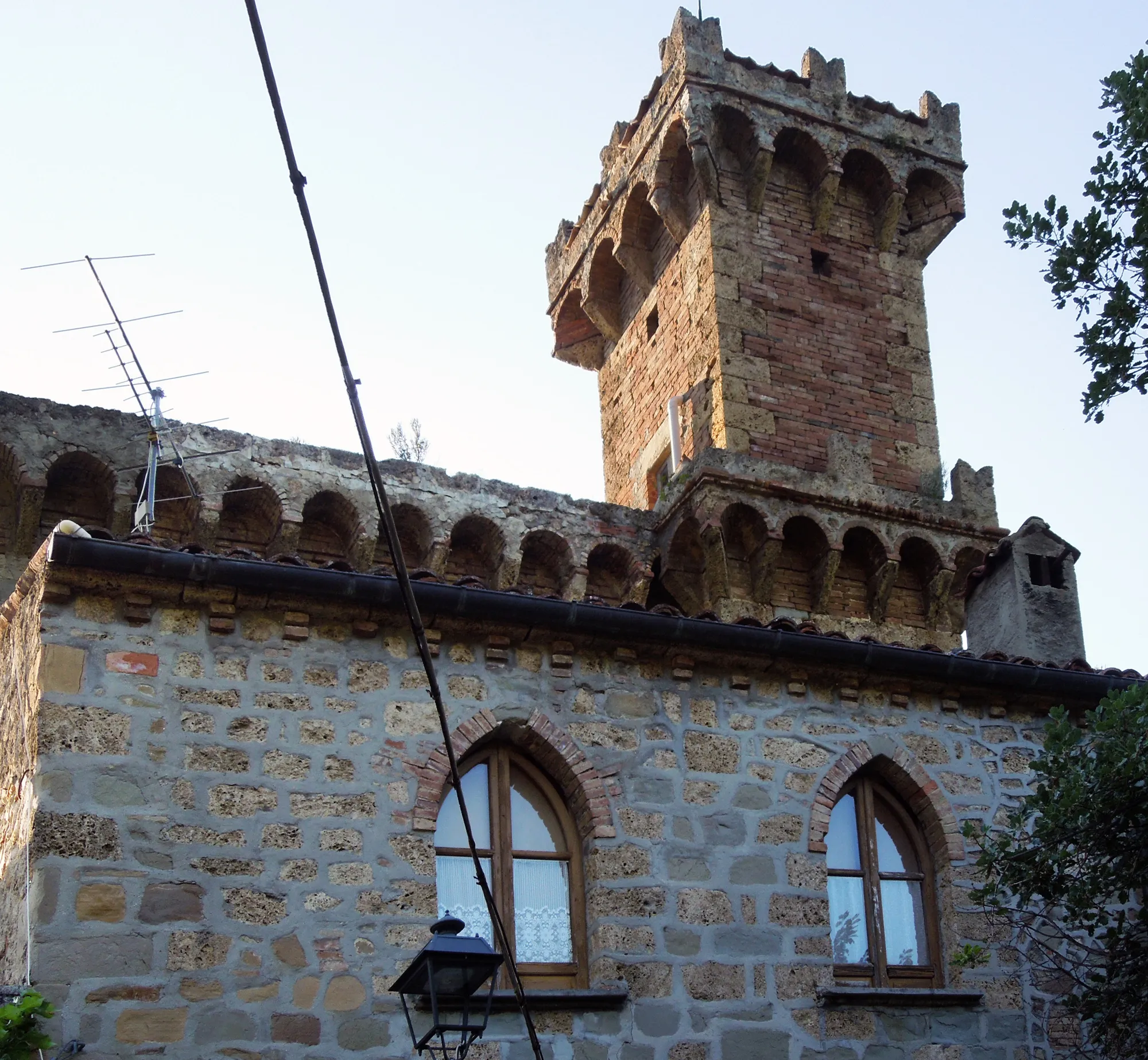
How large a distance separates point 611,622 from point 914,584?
29.4 ft

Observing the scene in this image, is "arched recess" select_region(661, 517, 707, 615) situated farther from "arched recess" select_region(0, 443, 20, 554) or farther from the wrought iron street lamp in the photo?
the wrought iron street lamp

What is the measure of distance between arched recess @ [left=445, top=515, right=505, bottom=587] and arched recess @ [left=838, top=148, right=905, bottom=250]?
617 cm

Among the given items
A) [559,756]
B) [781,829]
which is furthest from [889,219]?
[559,756]

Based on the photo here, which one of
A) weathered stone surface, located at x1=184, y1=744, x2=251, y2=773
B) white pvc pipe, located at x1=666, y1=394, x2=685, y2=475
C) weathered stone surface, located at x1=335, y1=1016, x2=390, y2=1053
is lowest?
weathered stone surface, located at x1=335, y1=1016, x2=390, y2=1053

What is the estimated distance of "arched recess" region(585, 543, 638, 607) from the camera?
53.1 feet

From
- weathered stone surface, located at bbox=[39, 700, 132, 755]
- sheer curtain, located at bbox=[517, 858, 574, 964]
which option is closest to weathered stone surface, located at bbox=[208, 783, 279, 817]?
weathered stone surface, located at bbox=[39, 700, 132, 755]

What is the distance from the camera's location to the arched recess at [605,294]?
2005cm

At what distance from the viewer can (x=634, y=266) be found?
A: 19.3m

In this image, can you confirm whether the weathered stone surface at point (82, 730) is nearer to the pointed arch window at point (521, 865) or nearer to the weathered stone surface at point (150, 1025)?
the weathered stone surface at point (150, 1025)

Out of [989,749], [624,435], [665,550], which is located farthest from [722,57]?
[989,749]

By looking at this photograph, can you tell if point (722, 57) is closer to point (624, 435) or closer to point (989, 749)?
A: point (624, 435)

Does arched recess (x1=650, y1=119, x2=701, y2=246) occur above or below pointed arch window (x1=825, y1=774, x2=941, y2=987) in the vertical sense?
above

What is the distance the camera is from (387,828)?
7754mm

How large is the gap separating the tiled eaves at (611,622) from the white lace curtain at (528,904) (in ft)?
3.85
